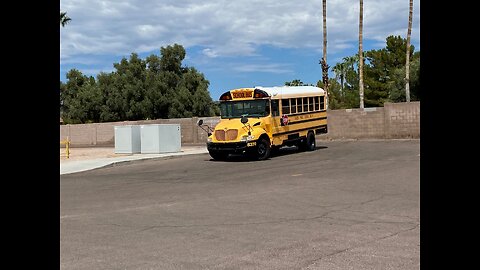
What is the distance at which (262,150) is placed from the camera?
20.5m

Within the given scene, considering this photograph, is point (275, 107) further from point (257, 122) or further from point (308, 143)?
point (308, 143)

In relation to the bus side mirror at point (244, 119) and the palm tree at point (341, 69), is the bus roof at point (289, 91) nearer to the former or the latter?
the bus side mirror at point (244, 119)

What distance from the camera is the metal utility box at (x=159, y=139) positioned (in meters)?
27.1

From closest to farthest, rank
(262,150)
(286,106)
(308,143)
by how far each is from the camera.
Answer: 1. (262,150)
2. (286,106)
3. (308,143)

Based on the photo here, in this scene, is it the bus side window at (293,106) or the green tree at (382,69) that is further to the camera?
the green tree at (382,69)

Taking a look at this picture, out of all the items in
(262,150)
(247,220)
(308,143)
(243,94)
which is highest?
(243,94)

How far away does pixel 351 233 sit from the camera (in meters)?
6.86

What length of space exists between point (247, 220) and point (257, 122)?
483 inches

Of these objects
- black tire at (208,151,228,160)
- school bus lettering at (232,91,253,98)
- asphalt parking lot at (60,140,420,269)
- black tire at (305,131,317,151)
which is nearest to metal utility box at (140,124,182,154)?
black tire at (208,151,228,160)

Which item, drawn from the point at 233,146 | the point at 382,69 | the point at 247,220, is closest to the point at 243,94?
the point at 233,146

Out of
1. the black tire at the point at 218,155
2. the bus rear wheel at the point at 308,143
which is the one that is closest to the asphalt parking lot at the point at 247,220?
the black tire at the point at 218,155

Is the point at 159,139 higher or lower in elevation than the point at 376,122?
lower
